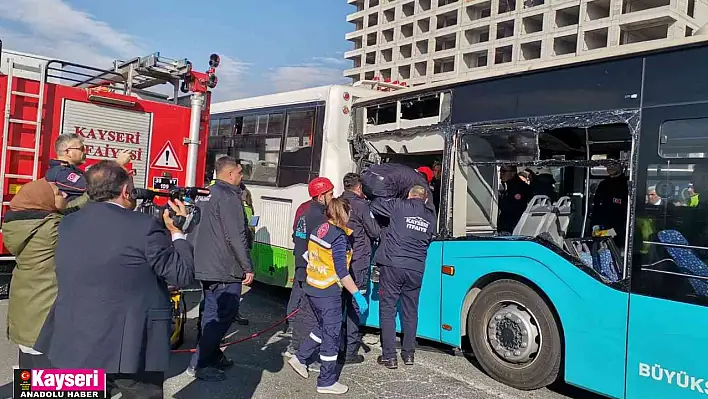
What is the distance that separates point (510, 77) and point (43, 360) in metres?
4.26

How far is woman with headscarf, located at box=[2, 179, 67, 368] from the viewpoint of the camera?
3.48 metres

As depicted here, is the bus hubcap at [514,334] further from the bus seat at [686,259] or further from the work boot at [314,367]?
the work boot at [314,367]

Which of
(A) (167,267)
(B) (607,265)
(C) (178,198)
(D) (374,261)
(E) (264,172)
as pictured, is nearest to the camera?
(A) (167,267)

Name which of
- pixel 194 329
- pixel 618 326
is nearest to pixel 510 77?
pixel 618 326

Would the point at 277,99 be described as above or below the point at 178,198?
above

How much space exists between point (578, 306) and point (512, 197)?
8.14ft

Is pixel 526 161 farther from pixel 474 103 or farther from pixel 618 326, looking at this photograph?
pixel 618 326

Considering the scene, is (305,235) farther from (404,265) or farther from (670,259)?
(670,259)

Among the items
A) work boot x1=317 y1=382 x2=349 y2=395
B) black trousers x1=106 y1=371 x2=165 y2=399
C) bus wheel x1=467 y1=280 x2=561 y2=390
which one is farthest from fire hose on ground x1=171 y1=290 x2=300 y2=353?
black trousers x1=106 y1=371 x2=165 y2=399

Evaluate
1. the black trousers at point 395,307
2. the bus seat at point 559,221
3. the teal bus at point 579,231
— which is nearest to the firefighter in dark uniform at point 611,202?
the teal bus at point 579,231

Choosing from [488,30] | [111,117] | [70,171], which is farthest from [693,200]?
[488,30]

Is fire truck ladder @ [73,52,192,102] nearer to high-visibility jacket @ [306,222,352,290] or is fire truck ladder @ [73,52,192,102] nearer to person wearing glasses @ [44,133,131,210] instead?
person wearing glasses @ [44,133,131,210]

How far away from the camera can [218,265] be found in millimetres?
4773

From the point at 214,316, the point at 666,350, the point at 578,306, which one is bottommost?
the point at 214,316
